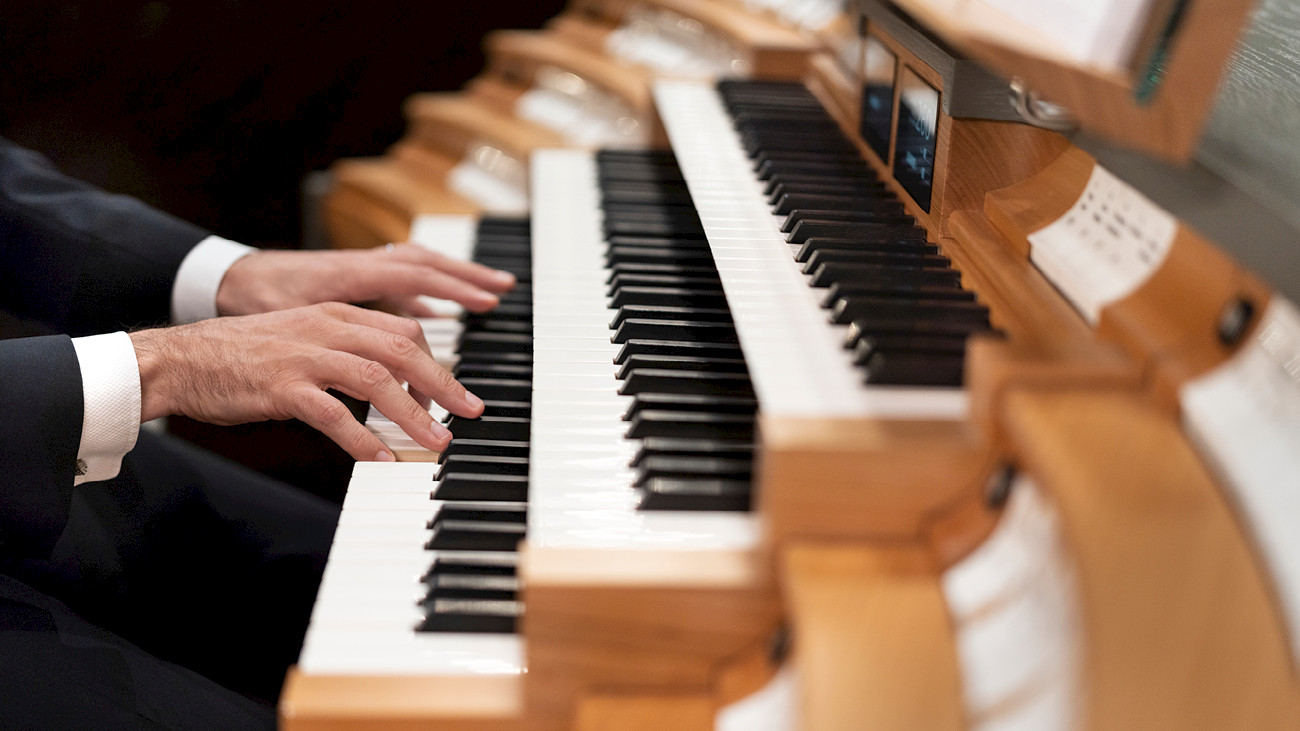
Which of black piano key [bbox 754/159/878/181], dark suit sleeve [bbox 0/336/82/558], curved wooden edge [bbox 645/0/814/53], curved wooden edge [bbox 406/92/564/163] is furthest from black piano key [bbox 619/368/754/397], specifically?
Answer: curved wooden edge [bbox 406/92/564/163]

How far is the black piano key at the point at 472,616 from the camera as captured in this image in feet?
3.19

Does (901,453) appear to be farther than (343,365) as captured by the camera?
No

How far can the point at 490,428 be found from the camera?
127 centimetres

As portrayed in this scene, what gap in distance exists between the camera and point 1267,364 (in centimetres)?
77

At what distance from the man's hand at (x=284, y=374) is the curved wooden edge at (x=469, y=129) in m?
1.35

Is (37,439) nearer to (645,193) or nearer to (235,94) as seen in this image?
(645,193)

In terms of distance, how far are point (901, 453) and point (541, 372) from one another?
0.53m

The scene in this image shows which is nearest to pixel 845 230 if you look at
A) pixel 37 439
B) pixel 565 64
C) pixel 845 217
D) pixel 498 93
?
pixel 845 217

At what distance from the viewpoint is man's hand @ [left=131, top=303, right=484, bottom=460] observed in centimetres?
117

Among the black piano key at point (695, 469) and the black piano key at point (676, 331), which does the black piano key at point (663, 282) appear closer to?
the black piano key at point (676, 331)

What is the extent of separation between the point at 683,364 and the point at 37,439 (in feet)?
2.16

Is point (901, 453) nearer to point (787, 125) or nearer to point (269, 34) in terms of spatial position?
point (787, 125)

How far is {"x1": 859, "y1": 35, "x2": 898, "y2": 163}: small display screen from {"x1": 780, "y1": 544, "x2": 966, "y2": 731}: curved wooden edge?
84 cm

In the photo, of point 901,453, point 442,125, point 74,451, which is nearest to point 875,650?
point 901,453
